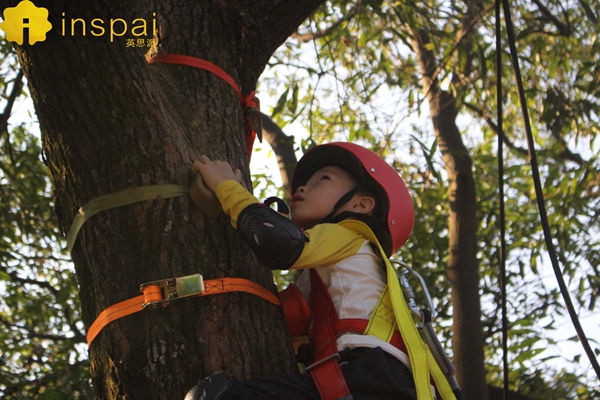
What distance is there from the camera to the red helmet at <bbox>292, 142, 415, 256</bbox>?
2.81m

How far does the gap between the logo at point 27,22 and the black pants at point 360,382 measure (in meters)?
1.18

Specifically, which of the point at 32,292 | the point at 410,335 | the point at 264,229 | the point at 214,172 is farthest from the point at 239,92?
the point at 32,292

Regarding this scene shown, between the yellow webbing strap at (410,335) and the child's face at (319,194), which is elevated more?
the child's face at (319,194)

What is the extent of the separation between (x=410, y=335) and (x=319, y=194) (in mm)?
723

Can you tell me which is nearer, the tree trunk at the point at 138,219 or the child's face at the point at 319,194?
the tree trunk at the point at 138,219

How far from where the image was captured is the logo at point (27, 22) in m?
2.21

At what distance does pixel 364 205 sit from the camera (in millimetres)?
2852

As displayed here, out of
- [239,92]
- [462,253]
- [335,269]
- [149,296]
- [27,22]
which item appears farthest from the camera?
[462,253]

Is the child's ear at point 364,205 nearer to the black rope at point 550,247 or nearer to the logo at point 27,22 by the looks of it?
the black rope at point 550,247

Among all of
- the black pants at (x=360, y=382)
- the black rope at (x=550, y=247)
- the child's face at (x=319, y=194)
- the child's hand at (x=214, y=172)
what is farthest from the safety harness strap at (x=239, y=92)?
the black rope at (x=550, y=247)

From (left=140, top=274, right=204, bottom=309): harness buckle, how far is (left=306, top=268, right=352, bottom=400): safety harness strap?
41 cm

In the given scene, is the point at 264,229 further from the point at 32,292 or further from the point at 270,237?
the point at 32,292

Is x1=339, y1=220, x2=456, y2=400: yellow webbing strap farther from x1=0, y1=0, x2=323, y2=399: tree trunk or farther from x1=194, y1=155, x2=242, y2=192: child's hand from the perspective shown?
x1=194, y1=155, x2=242, y2=192: child's hand

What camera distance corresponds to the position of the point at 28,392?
4.68m
